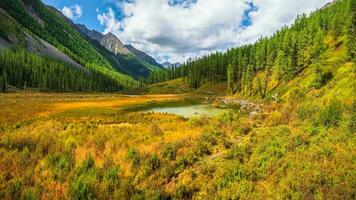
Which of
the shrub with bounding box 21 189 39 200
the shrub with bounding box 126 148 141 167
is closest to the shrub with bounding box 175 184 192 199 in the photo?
the shrub with bounding box 126 148 141 167

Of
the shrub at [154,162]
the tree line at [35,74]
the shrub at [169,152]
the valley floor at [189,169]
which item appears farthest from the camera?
the tree line at [35,74]

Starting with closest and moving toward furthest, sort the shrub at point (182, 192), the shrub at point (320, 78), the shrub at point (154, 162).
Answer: the shrub at point (182, 192) < the shrub at point (154, 162) < the shrub at point (320, 78)

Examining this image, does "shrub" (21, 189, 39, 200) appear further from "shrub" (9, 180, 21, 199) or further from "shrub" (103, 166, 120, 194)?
"shrub" (103, 166, 120, 194)

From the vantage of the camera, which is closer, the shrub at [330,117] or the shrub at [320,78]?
the shrub at [330,117]

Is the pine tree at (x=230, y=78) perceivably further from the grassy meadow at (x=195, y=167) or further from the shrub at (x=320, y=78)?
the grassy meadow at (x=195, y=167)

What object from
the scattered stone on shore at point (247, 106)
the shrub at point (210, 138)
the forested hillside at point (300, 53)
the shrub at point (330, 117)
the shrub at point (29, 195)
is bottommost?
the scattered stone on shore at point (247, 106)

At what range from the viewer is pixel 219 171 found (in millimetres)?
11914

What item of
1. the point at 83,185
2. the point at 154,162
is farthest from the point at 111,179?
the point at 154,162

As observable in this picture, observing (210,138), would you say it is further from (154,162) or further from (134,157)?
(134,157)

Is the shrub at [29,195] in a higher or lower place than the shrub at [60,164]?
lower

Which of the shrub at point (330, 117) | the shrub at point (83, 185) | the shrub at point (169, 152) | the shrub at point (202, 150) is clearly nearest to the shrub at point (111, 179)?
the shrub at point (83, 185)

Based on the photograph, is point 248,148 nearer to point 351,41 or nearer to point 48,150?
point 48,150

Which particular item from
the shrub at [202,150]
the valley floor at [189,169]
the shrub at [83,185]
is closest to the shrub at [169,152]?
the valley floor at [189,169]

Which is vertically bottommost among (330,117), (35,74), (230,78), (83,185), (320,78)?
(83,185)
